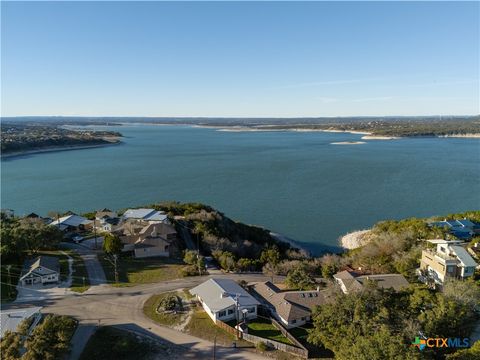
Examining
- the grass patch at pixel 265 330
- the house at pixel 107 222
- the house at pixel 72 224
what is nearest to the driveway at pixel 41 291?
the house at pixel 107 222

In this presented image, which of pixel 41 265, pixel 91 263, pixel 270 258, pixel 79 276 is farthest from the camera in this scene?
pixel 270 258

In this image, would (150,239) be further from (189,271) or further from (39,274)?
(39,274)

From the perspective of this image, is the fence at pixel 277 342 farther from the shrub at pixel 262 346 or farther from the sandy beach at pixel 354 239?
the sandy beach at pixel 354 239

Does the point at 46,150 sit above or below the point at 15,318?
above

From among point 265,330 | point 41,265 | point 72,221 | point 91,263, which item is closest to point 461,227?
point 265,330

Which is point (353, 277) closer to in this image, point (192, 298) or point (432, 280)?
point (432, 280)

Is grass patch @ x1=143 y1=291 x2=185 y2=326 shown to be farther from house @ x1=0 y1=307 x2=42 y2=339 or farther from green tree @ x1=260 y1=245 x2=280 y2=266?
green tree @ x1=260 y1=245 x2=280 y2=266
